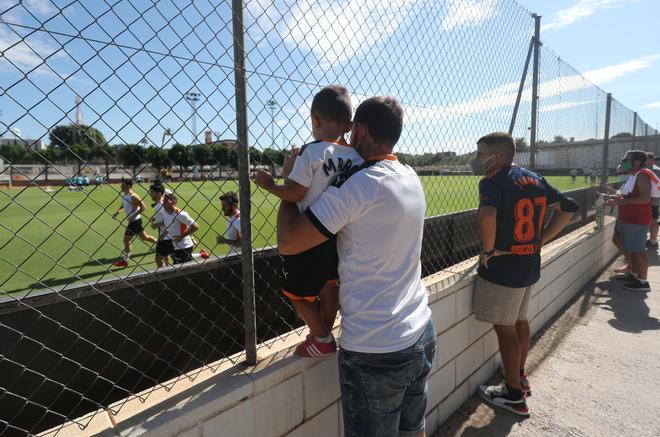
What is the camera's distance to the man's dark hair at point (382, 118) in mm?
1603

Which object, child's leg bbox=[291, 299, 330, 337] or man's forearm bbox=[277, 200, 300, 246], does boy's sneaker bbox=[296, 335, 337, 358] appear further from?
man's forearm bbox=[277, 200, 300, 246]

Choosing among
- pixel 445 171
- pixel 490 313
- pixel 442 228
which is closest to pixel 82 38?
pixel 490 313

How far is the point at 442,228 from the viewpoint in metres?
5.46

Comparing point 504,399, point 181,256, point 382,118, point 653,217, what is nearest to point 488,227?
point 504,399

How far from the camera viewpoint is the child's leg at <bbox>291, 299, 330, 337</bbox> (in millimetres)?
1837

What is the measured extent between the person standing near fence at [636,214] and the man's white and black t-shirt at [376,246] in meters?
5.47

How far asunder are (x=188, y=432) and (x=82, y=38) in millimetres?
1472

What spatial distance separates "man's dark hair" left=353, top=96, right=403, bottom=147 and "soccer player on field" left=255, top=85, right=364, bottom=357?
0.13 meters

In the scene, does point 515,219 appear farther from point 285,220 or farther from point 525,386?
point 285,220

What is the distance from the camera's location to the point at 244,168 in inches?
69.9

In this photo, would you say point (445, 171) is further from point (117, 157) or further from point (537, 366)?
point (117, 157)

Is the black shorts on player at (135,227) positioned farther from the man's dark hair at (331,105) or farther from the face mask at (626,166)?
the face mask at (626,166)

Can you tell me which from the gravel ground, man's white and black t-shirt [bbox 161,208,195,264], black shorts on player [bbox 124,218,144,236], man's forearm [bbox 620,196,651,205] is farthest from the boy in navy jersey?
black shorts on player [bbox 124,218,144,236]

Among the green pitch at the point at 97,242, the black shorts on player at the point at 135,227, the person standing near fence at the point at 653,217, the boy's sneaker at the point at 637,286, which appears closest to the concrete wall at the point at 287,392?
the green pitch at the point at 97,242
